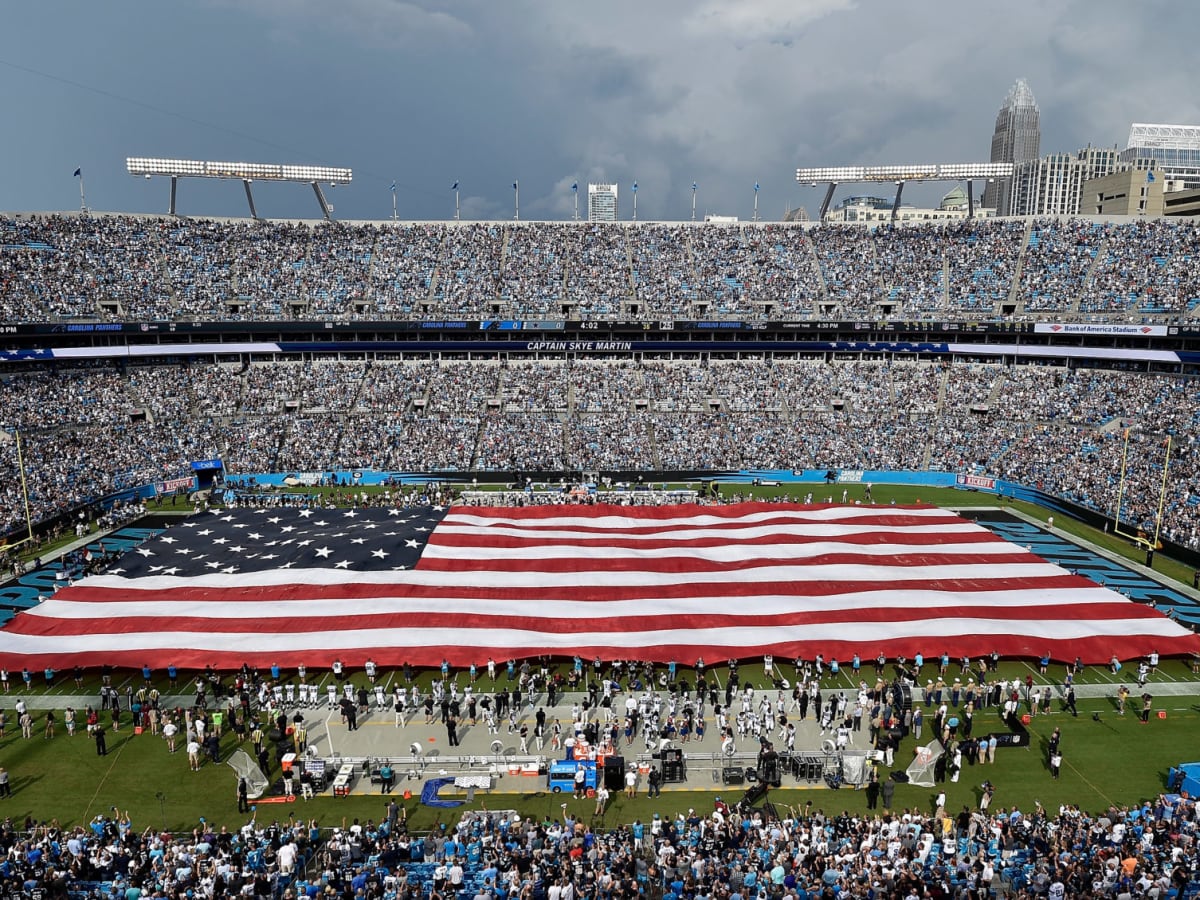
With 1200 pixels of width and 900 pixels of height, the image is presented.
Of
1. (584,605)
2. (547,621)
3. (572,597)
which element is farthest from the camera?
(572,597)

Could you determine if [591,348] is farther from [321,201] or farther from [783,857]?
[783,857]

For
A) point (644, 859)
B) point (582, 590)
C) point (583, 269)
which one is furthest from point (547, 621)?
point (583, 269)

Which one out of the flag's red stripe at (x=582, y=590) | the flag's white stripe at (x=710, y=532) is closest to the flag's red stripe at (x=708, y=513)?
the flag's white stripe at (x=710, y=532)

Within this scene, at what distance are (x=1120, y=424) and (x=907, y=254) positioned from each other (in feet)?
72.5

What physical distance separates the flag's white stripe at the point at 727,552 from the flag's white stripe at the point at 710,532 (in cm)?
97

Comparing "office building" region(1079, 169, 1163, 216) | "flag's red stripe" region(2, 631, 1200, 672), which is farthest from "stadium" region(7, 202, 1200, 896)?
"office building" region(1079, 169, 1163, 216)

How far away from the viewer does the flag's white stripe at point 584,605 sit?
22516mm

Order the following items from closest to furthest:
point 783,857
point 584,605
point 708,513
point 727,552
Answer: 1. point 783,857
2. point 584,605
3. point 727,552
4. point 708,513

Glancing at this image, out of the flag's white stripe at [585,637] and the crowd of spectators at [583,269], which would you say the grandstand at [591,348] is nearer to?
the crowd of spectators at [583,269]

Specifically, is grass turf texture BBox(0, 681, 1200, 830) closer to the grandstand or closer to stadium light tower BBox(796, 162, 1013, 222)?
the grandstand

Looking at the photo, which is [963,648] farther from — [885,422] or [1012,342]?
[1012,342]

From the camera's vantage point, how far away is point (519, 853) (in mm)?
12586

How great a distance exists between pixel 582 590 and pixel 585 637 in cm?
290

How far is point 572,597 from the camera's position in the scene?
24141 millimetres
